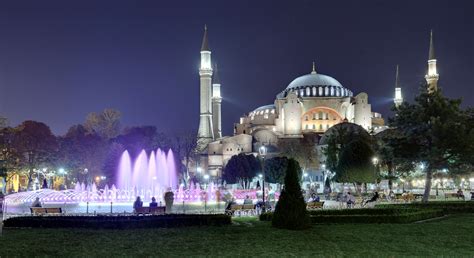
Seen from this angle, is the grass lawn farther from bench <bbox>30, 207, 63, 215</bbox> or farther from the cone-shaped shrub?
bench <bbox>30, 207, 63, 215</bbox>

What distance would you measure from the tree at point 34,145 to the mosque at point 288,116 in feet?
80.3

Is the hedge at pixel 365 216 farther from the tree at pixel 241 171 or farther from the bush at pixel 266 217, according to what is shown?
the tree at pixel 241 171

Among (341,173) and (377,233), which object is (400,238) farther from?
(341,173)

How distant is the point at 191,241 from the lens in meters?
12.3

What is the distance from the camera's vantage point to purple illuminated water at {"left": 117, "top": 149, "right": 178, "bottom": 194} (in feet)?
133

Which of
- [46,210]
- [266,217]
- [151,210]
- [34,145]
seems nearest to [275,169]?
[34,145]

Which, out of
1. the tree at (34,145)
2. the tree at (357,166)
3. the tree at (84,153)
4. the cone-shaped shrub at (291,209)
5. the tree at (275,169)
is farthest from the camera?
the tree at (84,153)

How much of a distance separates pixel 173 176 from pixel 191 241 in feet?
111

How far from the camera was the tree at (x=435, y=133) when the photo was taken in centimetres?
2542

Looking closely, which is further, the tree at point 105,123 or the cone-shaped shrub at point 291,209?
the tree at point 105,123

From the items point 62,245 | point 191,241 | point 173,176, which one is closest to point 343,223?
point 191,241

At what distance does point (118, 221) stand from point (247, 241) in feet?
13.7

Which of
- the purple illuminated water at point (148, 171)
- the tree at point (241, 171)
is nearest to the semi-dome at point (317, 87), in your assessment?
the tree at point (241, 171)

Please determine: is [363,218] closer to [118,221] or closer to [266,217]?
[266,217]
